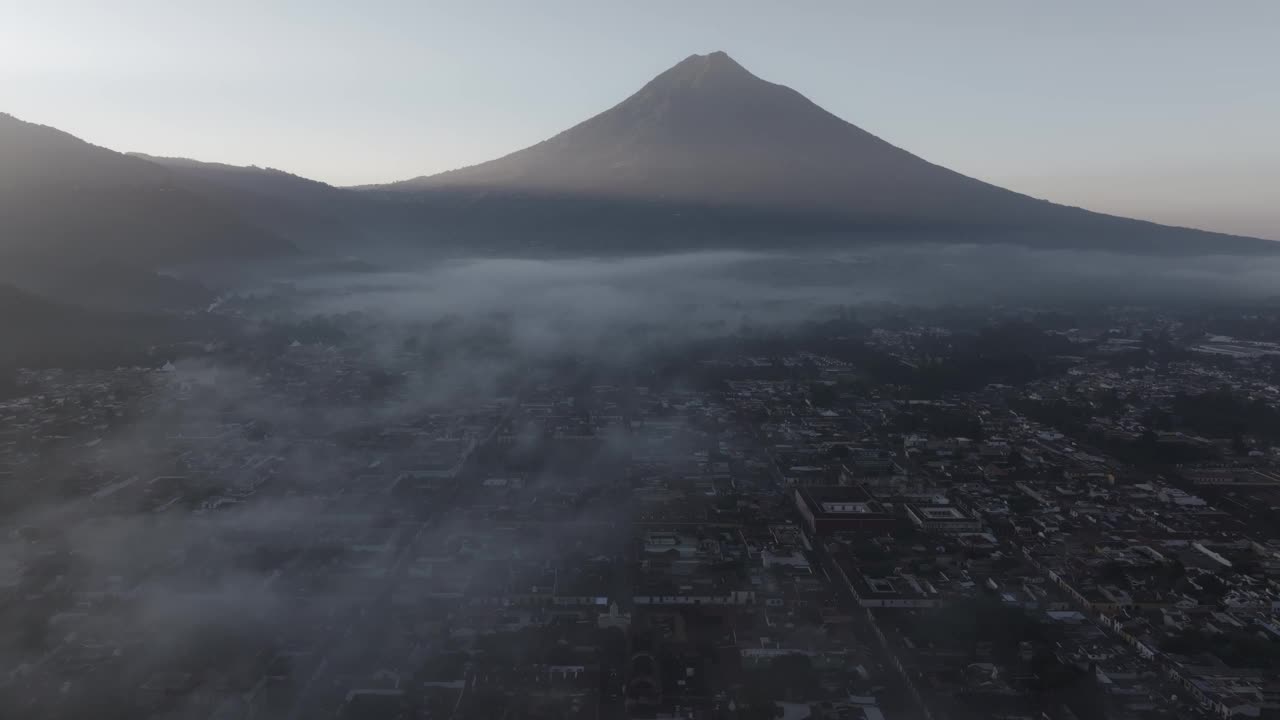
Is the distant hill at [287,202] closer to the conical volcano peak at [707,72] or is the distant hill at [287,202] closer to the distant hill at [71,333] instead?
the distant hill at [71,333]

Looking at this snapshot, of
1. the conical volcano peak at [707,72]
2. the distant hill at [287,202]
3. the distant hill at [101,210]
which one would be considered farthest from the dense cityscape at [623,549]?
the conical volcano peak at [707,72]

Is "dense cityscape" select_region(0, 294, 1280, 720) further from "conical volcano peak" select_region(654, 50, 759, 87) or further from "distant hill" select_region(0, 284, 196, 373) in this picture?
"conical volcano peak" select_region(654, 50, 759, 87)

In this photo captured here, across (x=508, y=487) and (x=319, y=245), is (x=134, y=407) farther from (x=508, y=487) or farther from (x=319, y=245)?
(x=319, y=245)

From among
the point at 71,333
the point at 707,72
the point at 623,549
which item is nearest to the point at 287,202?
the point at 71,333

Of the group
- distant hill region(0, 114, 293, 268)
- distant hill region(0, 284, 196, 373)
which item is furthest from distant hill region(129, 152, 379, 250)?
distant hill region(0, 284, 196, 373)

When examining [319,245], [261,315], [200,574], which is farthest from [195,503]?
[319,245]
